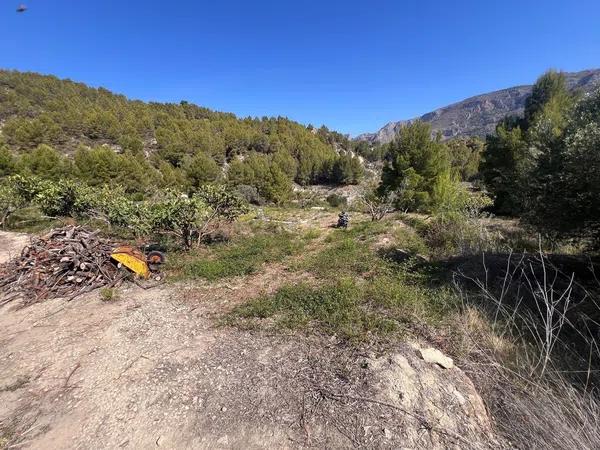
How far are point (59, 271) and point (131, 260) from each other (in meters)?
1.53

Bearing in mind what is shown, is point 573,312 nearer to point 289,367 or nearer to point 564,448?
point 564,448

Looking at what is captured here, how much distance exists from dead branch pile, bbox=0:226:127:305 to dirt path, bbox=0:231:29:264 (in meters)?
2.13

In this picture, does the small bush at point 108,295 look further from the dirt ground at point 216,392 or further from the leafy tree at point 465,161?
the leafy tree at point 465,161

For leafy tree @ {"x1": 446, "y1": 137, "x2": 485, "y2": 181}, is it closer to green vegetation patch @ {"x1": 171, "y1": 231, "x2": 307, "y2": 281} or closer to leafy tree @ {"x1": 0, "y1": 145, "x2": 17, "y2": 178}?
green vegetation patch @ {"x1": 171, "y1": 231, "x2": 307, "y2": 281}

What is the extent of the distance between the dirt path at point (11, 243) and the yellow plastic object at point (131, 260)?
442 centimetres

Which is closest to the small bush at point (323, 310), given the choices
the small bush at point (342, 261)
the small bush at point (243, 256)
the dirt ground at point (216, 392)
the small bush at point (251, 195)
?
the dirt ground at point (216, 392)

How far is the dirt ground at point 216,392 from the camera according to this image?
2984 mm

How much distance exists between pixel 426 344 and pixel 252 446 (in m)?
2.70

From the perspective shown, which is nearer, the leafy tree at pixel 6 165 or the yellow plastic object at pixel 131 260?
the yellow plastic object at pixel 131 260

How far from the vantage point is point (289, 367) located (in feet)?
A: 13.1

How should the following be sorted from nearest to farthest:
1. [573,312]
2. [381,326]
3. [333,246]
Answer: [381,326], [573,312], [333,246]

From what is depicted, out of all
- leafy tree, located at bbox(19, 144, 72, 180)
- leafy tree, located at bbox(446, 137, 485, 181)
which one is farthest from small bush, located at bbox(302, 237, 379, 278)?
leafy tree, located at bbox(446, 137, 485, 181)

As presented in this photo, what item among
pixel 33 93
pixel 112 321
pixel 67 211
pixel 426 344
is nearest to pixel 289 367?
pixel 426 344

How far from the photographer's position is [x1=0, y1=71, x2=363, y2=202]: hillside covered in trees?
2614 cm
